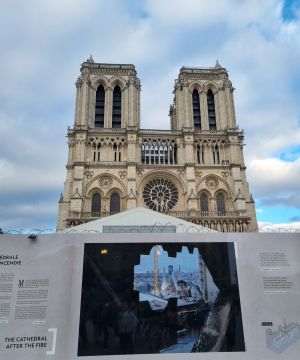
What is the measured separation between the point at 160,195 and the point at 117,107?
1270 centimetres

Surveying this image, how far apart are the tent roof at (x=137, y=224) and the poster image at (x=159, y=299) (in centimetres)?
219

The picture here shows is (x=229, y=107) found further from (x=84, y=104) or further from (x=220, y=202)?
(x=84, y=104)

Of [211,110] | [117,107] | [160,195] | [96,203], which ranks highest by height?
[117,107]

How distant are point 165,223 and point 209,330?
16.0 feet

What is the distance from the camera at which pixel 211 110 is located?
124 ft

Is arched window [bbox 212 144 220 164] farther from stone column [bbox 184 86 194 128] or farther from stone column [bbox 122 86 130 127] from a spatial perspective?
stone column [bbox 122 86 130 127]

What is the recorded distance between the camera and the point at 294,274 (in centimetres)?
973

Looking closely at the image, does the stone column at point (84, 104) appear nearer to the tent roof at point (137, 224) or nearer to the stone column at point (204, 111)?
the stone column at point (204, 111)

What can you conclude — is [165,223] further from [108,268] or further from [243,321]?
[243,321]

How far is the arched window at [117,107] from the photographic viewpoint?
36297mm

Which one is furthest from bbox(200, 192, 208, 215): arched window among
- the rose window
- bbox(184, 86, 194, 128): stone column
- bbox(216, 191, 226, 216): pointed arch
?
bbox(184, 86, 194, 128): stone column

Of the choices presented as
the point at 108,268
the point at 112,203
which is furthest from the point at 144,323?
the point at 112,203

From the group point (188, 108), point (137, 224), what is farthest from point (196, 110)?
point (137, 224)

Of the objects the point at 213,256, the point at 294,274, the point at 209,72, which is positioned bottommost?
the point at 294,274
